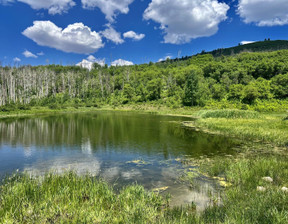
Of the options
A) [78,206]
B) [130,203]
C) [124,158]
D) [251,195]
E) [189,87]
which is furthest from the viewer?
[189,87]

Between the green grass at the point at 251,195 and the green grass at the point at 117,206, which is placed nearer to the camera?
the green grass at the point at 251,195

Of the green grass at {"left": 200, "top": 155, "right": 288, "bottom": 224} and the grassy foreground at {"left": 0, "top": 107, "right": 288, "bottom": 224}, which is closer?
the green grass at {"left": 200, "top": 155, "right": 288, "bottom": 224}

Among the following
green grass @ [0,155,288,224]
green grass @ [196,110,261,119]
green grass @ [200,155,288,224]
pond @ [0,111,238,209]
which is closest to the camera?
green grass @ [200,155,288,224]

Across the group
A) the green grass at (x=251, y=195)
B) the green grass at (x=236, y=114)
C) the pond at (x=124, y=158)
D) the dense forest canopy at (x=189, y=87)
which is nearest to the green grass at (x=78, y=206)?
the green grass at (x=251, y=195)

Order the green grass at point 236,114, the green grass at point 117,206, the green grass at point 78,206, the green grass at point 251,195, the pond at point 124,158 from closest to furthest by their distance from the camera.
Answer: the green grass at point 251,195 < the green grass at point 117,206 < the green grass at point 78,206 < the pond at point 124,158 < the green grass at point 236,114

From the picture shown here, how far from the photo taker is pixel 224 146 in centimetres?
2128

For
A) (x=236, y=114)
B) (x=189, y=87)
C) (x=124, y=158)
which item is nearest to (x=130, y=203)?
(x=124, y=158)

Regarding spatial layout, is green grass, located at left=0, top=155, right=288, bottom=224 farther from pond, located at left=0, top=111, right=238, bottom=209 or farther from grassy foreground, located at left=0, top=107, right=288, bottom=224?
pond, located at left=0, top=111, right=238, bottom=209

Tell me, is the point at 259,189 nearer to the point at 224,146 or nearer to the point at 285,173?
the point at 285,173

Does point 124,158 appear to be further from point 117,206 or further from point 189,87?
point 189,87

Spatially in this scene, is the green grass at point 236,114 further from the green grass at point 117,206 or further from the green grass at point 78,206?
the green grass at point 78,206

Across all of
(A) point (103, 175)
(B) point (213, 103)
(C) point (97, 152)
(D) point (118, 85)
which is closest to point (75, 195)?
(A) point (103, 175)

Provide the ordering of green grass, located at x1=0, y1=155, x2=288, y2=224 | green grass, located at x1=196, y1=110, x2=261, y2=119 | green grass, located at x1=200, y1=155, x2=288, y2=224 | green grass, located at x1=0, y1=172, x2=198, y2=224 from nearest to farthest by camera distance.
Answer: green grass, located at x1=200, y1=155, x2=288, y2=224
green grass, located at x1=0, y1=155, x2=288, y2=224
green grass, located at x1=0, y1=172, x2=198, y2=224
green grass, located at x1=196, y1=110, x2=261, y2=119

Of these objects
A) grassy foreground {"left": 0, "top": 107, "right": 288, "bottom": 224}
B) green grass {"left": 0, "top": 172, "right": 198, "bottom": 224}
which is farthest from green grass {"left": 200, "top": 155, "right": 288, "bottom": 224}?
green grass {"left": 0, "top": 172, "right": 198, "bottom": 224}
